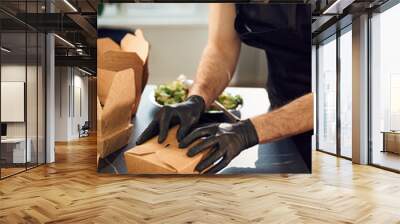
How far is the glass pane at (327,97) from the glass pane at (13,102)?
686cm

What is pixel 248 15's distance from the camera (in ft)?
21.4

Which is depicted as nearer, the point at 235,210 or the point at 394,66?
the point at 235,210

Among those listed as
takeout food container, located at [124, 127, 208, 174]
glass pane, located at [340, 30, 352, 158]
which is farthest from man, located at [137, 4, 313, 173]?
glass pane, located at [340, 30, 352, 158]

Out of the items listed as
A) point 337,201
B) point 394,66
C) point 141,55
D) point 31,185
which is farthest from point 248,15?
point 31,185

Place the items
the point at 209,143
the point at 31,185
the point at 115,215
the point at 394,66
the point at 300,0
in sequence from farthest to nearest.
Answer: the point at 300,0 → the point at 394,66 → the point at 209,143 → the point at 31,185 → the point at 115,215

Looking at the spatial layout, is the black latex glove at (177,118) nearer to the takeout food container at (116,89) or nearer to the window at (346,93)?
the takeout food container at (116,89)

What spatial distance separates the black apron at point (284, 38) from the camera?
652 centimetres

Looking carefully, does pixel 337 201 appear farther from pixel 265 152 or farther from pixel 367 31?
pixel 367 31

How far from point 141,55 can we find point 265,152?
2.47 metres

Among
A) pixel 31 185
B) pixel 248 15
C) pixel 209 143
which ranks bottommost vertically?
pixel 31 185

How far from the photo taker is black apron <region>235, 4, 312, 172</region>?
6516 millimetres

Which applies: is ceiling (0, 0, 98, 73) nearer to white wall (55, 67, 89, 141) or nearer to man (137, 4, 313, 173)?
man (137, 4, 313, 173)

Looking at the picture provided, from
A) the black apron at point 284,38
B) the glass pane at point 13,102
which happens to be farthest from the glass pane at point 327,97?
the glass pane at point 13,102

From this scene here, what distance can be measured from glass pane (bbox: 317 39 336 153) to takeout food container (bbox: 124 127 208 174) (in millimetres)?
4939
